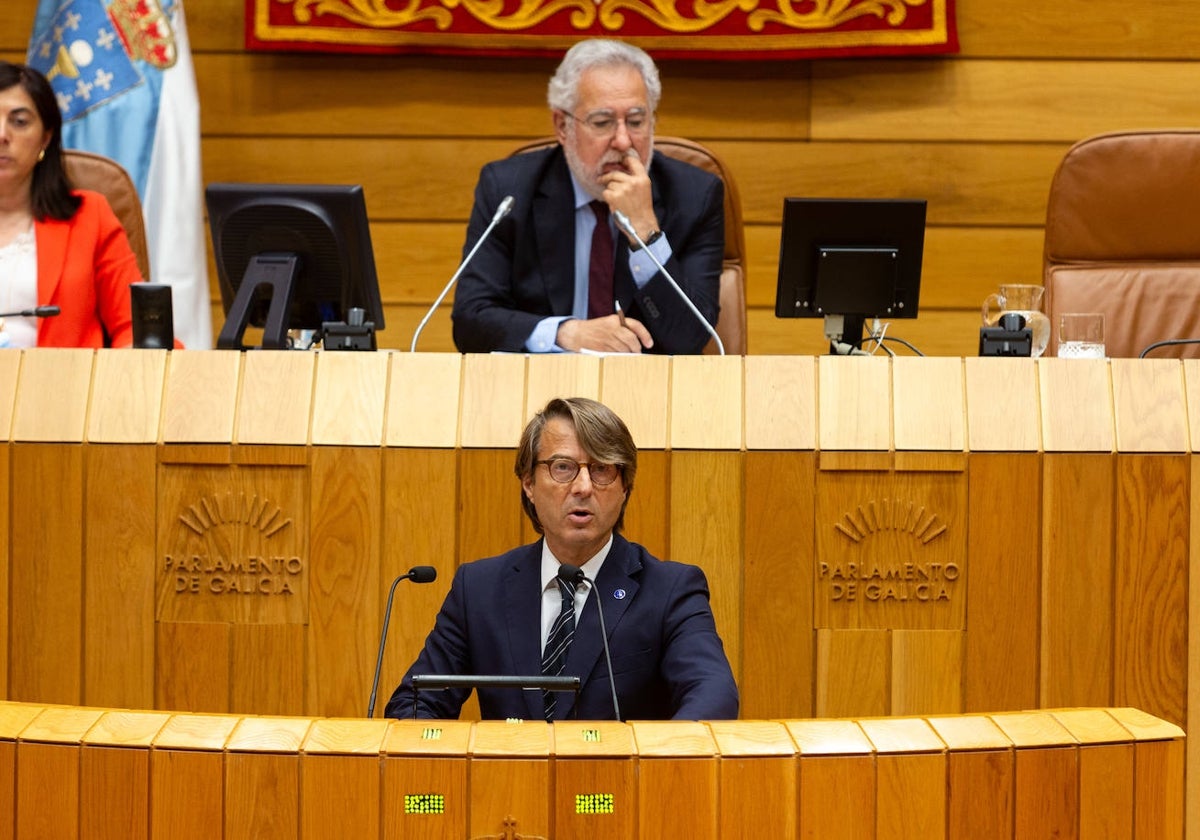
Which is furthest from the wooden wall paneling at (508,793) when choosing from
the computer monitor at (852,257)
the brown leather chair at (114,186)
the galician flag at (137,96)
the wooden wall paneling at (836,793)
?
the galician flag at (137,96)

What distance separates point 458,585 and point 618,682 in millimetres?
299

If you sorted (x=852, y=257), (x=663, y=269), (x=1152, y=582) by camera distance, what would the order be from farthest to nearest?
(x=663, y=269) < (x=852, y=257) < (x=1152, y=582)

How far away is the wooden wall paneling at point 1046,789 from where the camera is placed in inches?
68.9

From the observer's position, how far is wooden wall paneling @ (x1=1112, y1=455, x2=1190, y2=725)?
8.83ft

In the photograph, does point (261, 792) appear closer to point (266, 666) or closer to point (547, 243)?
point (266, 666)

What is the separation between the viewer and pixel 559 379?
2793 millimetres

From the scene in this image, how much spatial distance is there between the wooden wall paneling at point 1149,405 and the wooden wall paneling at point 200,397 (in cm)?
155

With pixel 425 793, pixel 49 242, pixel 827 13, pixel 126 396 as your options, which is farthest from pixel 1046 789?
pixel 827 13

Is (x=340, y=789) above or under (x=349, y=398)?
under

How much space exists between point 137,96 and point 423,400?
6.76 feet

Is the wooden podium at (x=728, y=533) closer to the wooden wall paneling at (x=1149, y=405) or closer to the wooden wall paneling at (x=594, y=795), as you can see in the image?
the wooden wall paneling at (x=1149, y=405)

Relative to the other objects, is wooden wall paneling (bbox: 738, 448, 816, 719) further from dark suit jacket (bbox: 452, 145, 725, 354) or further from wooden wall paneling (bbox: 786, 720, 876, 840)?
wooden wall paneling (bbox: 786, 720, 876, 840)

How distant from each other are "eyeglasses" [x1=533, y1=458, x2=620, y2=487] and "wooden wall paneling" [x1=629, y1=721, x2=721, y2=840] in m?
0.74

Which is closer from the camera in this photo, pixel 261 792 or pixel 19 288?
pixel 261 792
